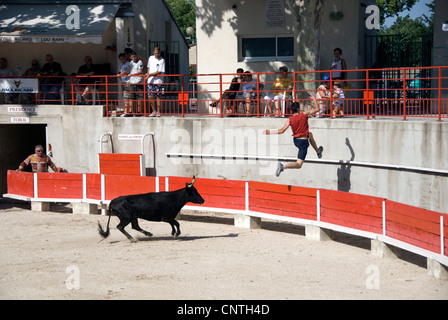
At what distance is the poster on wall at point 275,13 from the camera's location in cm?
2255

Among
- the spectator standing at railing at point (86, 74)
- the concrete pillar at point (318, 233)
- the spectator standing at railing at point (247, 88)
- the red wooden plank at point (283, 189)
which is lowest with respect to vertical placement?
the concrete pillar at point (318, 233)

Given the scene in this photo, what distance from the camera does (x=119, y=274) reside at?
12820mm

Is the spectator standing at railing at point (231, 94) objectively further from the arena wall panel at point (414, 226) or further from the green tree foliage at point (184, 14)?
the green tree foliage at point (184, 14)

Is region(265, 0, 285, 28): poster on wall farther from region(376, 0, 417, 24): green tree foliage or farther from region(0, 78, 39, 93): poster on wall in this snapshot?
region(376, 0, 417, 24): green tree foliage

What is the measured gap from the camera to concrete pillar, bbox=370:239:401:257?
46.1ft

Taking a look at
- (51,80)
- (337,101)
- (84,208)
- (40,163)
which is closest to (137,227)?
(84,208)

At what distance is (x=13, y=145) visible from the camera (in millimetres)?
23078

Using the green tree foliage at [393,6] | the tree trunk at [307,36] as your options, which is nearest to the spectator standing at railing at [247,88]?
the tree trunk at [307,36]

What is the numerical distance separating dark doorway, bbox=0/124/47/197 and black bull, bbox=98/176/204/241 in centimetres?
851

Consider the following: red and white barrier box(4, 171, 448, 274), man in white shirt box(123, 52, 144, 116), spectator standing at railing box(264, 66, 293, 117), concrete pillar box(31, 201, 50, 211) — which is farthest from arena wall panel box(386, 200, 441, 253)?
concrete pillar box(31, 201, 50, 211)

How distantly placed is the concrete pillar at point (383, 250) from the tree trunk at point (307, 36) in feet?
20.1

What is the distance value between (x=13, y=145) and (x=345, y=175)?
10898 millimetres

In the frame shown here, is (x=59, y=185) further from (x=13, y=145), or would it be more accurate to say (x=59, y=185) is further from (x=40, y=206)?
(x=13, y=145)

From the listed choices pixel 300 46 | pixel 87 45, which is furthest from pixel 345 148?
pixel 87 45
